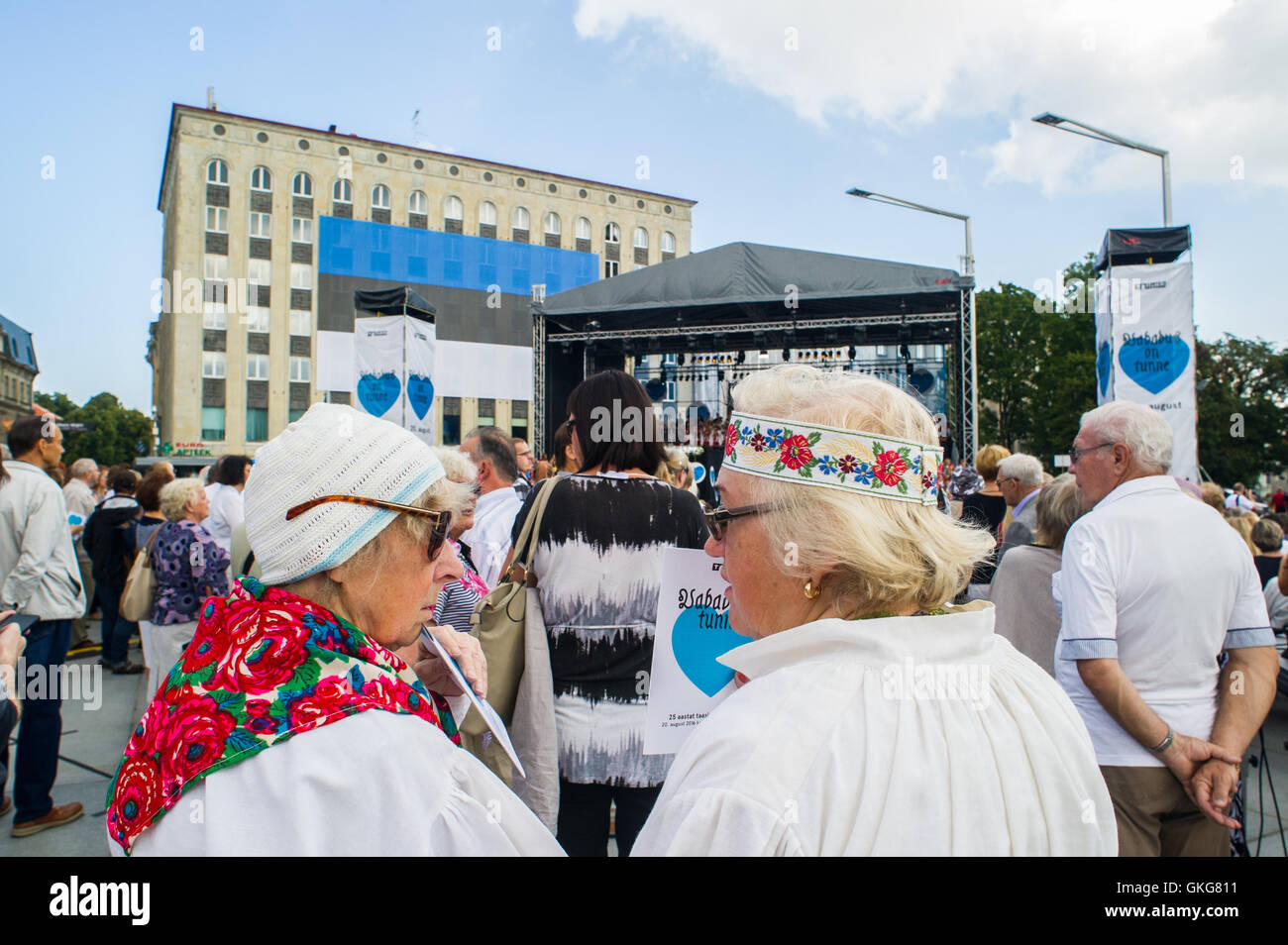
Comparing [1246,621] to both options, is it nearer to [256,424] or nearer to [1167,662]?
[1167,662]

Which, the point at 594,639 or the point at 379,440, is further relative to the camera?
the point at 594,639

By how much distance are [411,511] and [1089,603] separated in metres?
1.97

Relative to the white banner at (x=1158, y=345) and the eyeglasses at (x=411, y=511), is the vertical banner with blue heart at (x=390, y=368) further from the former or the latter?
the eyeglasses at (x=411, y=511)

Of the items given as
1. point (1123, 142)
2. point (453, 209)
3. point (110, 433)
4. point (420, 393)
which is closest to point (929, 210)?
point (1123, 142)

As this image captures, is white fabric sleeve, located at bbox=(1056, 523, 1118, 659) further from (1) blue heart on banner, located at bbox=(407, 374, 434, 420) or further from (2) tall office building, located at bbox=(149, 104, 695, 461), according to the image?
(2) tall office building, located at bbox=(149, 104, 695, 461)

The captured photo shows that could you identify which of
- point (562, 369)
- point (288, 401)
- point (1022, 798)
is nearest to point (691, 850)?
point (1022, 798)

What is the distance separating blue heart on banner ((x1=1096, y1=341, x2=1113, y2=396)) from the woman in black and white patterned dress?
6848 mm

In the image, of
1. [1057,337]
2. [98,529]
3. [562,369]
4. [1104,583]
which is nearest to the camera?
[1104,583]

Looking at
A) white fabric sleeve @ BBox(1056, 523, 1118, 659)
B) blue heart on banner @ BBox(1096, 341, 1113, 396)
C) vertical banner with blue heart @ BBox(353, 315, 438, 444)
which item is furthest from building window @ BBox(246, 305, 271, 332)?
white fabric sleeve @ BBox(1056, 523, 1118, 659)

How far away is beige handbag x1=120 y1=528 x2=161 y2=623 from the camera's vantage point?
14.9ft

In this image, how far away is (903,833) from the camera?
926 millimetres

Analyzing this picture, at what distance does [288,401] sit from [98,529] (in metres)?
32.8

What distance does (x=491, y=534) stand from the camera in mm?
3811

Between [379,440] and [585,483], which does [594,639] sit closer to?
[585,483]
